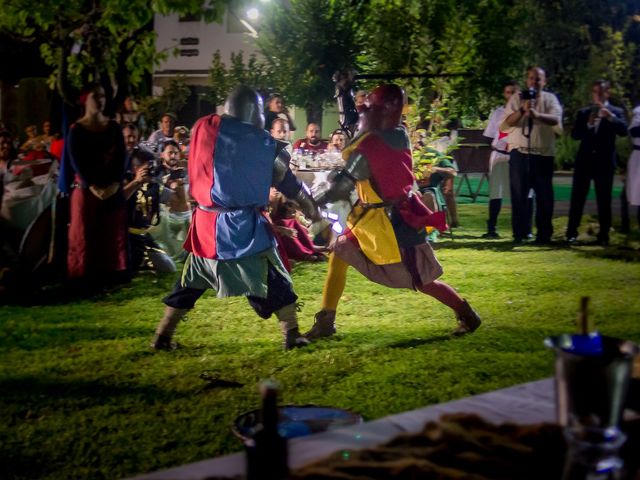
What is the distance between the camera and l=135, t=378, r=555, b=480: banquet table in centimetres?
200

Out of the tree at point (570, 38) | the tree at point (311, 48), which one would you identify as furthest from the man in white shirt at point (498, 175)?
the tree at point (570, 38)

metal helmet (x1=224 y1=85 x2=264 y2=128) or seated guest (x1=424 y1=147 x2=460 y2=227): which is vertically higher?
metal helmet (x1=224 y1=85 x2=264 y2=128)

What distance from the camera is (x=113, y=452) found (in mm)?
3984

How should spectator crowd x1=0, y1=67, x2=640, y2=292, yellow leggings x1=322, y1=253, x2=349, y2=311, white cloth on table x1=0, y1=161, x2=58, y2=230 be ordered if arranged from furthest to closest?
white cloth on table x1=0, y1=161, x2=58, y2=230 < spectator crowd x1=0, y1=67, x2=640, y2=292 < yellow leggings x1=322, y1=253, x2=349, y2=311

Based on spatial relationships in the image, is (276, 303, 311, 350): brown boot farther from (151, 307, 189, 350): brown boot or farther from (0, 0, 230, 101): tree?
(0, 0, 230, 101): tree

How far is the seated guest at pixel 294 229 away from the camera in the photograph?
30.5ft

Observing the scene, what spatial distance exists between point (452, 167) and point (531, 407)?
899 cm

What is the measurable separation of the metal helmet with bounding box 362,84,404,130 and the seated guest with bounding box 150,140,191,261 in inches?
147

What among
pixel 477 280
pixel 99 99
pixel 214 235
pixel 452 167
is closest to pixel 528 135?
pixel 452 167

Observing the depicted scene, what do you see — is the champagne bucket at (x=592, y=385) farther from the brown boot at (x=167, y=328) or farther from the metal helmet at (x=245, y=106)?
the brown boot at (x=167, y=328)

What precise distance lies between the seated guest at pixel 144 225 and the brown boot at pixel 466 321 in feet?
12.3

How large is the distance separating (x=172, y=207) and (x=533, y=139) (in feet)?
14.6

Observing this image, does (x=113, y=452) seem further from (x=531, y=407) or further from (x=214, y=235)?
(x=531, y=407)

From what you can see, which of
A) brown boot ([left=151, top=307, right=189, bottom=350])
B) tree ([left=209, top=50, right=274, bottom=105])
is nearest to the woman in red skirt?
brown boot ([left=151, top=307, right=189, bottom=350])
